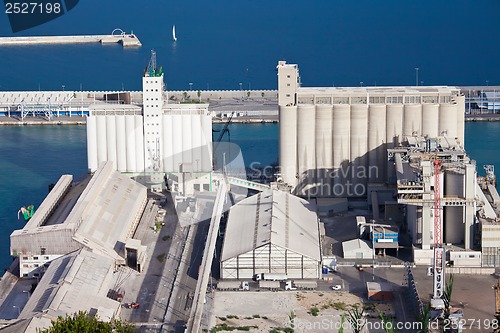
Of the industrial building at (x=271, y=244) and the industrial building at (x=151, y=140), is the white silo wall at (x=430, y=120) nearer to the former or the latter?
the industrial building at (x=271, y=244)

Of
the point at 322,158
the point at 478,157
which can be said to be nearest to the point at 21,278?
the point at 322,158

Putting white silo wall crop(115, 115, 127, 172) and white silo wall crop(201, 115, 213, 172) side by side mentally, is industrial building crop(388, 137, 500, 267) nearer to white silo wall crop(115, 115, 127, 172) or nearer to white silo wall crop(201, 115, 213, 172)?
white silo wall crop(201, 115, 213, 172)

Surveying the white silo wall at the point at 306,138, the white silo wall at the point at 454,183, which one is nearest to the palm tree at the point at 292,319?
the white silo wall at the point at 454,183

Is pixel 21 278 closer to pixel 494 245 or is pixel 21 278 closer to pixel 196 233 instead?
pixel 196 233

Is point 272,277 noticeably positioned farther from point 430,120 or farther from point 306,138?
point 430,120

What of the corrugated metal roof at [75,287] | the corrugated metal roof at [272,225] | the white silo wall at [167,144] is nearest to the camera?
the corrugated metal roof at [75,287]

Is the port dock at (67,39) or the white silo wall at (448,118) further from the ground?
the port dock at (67,39)

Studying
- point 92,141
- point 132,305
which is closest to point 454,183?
point 132,305
